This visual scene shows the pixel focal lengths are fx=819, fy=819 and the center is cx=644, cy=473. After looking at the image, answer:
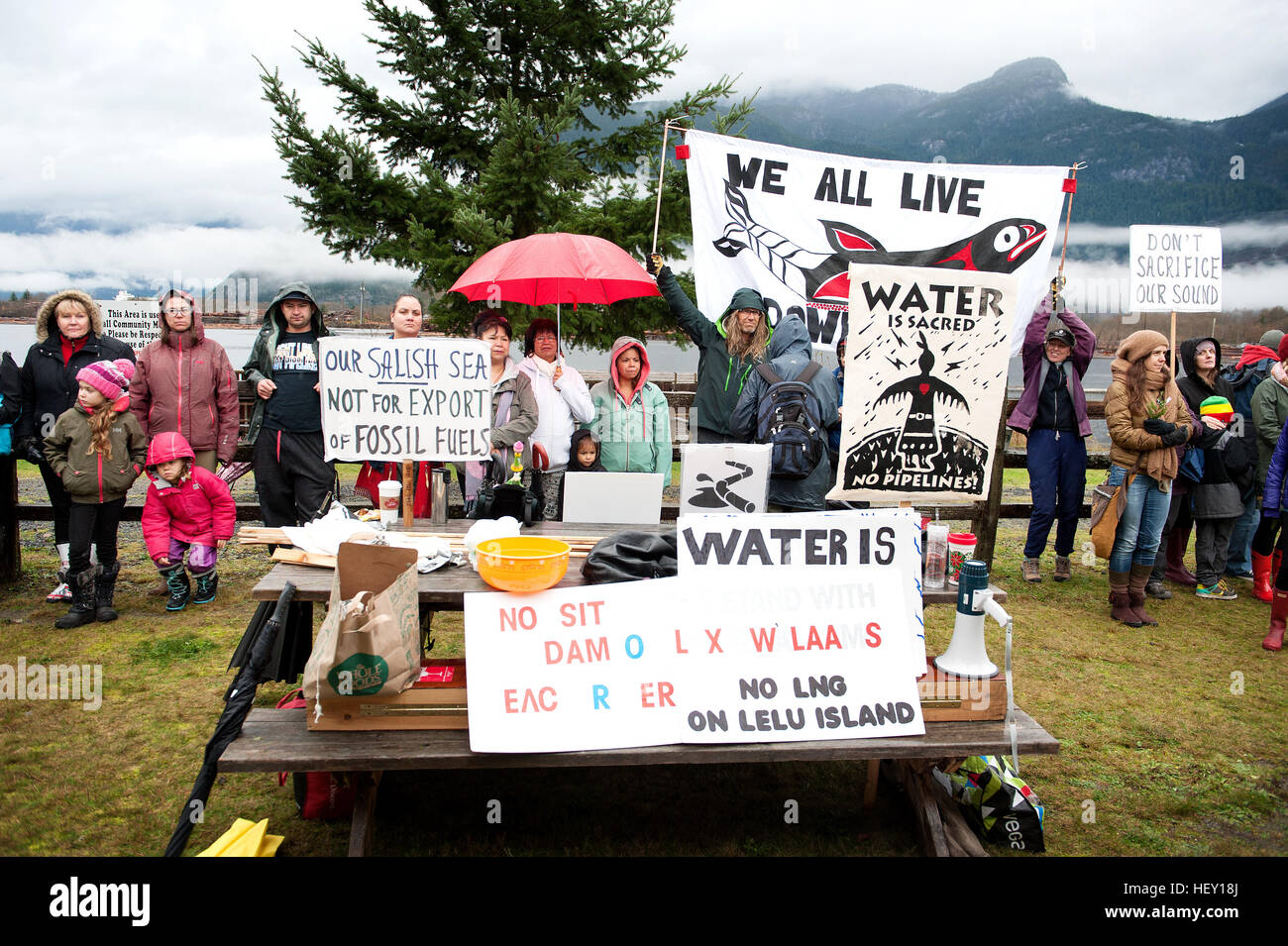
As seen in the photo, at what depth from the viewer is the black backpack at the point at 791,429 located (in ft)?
16.1

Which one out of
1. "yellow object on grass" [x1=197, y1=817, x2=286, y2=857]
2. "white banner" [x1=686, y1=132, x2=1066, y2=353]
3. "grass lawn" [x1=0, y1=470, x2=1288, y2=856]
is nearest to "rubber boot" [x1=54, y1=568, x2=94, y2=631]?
"grass lawn" [x1=0, y1=470, x2=1288, y2=856]

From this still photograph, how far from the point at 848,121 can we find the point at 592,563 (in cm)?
21530

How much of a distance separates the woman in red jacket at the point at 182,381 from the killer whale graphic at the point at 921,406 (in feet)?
16.5

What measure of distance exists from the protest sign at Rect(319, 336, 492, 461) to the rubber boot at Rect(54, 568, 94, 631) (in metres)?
2.93

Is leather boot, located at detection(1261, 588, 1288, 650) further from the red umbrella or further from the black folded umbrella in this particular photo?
the black folded umbrella

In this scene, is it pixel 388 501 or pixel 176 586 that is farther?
pixel 176 586

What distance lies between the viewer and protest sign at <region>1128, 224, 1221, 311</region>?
22.9ft

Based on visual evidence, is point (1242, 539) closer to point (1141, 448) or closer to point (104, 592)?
point (1141, 448)

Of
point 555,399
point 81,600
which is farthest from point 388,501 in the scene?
point 81,600

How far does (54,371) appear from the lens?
238 inches

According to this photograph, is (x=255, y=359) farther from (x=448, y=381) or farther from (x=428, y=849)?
(x=428, y=849)

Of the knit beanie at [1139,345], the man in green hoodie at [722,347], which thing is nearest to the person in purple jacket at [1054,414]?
the knit beanie at [1139,345]

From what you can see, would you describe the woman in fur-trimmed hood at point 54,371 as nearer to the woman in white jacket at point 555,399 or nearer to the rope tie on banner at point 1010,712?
the woman in white jacket at point 555,399

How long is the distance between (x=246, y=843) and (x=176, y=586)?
389 cm
